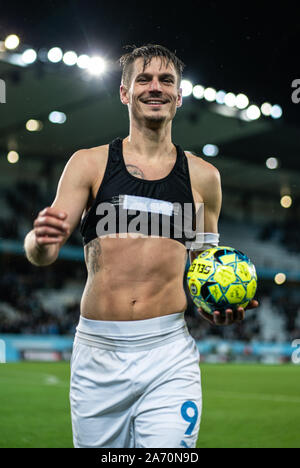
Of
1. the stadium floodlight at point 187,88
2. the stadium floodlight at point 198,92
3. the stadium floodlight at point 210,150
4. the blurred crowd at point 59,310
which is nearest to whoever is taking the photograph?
the stadium floodlight at point 187,88

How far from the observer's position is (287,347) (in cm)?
2673

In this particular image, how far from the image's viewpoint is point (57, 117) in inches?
871

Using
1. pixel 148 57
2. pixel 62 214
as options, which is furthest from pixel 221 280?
pixel 148 57

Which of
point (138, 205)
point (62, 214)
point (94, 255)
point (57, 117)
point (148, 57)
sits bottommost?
point (94, 255)

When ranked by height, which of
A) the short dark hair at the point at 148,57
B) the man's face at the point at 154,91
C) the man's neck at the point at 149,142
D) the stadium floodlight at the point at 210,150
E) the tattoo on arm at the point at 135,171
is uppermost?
the stadium floodlight at the point at 210,150

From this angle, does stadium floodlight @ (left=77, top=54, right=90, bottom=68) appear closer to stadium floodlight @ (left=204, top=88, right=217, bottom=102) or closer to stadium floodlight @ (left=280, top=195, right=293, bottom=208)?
stadium floodlight @ (left=204, top=88, right=217, bottom=102)

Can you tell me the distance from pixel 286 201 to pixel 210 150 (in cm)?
1232

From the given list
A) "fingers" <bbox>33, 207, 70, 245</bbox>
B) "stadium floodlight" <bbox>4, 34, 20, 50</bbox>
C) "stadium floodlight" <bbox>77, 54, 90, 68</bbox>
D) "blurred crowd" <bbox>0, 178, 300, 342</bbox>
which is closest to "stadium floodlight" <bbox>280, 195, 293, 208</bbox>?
"blurred crowd" <bbox>0, 178, 300, 342</bbox>

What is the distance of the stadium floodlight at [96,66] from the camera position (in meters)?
12.9

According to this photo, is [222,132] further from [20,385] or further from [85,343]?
[85,343]

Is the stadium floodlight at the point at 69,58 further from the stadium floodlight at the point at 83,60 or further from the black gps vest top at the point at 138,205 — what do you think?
the black gps vest top at the point at 138,205

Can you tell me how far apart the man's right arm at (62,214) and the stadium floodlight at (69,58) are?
40.6ft

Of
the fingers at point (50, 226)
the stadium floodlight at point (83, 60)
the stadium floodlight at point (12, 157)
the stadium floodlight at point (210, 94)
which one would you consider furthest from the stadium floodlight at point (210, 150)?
the fingers at point (50, 226)

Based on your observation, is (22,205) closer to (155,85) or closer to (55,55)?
(55,55)
